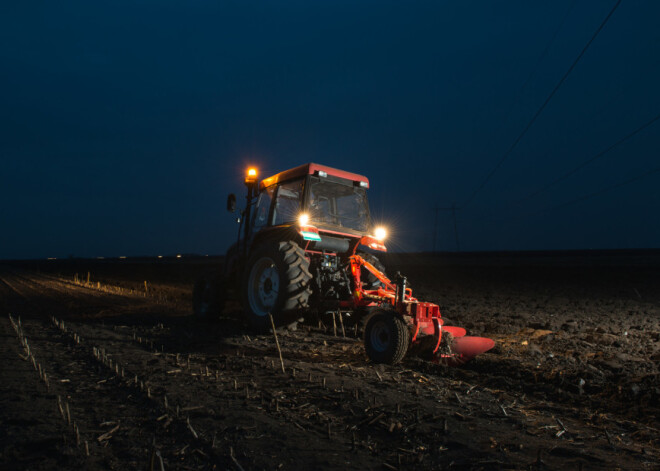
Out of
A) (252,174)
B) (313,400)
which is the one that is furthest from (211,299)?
(313,400)

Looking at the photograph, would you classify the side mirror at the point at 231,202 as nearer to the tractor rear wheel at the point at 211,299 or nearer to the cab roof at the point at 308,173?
the cab roof at the point at 308,173

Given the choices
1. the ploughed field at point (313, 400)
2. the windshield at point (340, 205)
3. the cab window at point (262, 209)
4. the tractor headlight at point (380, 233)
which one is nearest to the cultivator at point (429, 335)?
the ploughed field at point (313, 400)

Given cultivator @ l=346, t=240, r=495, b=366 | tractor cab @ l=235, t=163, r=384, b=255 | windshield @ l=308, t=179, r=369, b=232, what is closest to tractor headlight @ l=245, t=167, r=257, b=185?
tractor cab @ l=235, t=163, r=384, b=255

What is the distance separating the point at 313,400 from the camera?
3553 millimetres

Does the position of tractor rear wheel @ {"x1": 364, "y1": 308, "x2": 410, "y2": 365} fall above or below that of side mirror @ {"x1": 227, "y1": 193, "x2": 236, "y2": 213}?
below

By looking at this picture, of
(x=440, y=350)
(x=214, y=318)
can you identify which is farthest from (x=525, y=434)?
(x=214, y=318)

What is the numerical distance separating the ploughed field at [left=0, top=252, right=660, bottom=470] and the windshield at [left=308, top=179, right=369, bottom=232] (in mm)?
1900

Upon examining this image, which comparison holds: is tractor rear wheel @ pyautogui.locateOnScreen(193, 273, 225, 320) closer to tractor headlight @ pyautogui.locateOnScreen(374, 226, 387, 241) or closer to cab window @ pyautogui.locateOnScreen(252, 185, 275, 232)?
cab window @ pyautogui.locateOnScreen(252, 185, 275, 232)

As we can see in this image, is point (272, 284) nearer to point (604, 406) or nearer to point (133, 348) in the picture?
point (133, 348)

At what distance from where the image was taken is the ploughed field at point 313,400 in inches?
101

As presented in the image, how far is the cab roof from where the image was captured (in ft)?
23.1

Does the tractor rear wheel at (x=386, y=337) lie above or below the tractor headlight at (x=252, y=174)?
below

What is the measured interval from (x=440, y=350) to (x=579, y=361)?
1617 millimetres

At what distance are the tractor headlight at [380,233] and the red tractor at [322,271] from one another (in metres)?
0.02
